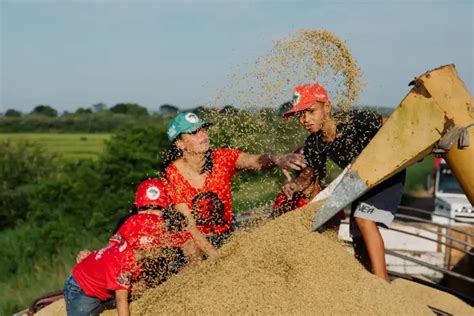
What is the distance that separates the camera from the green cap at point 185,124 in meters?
4.25

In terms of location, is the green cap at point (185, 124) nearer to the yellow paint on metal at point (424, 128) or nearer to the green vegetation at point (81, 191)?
the green vegetation at point (81, 191)

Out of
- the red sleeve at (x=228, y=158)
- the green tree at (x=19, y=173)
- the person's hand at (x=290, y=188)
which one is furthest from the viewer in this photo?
the green tree at (x=19, y=173)

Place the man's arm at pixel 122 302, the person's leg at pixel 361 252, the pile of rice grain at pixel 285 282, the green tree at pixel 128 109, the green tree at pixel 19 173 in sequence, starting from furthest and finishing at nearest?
1. the green tree at pixel 128 109
2. the green tree at pixel 19 173
3. the person's leg at pixel 361 252
4. the man's arm at pixel 122 302
5. the pile of rice grain at pixel 285 282

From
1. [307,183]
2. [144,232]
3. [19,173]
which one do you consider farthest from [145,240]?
[19,173]

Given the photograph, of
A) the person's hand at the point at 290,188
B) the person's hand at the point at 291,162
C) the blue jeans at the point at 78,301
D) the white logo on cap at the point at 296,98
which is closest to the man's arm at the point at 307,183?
the person's hand at the point at 290,188

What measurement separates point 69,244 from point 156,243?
6330 mm

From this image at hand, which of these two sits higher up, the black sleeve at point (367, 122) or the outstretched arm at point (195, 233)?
the black sleeve at point (367, 122)

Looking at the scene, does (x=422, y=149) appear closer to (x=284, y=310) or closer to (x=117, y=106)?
(x=284, y=310)

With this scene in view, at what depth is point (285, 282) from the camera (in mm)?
3021

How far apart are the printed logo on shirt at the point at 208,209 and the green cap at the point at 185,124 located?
392 mm

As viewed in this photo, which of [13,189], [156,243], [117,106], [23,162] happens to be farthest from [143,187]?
[117,106]

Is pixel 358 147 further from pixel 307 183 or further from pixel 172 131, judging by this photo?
pixel 172 131

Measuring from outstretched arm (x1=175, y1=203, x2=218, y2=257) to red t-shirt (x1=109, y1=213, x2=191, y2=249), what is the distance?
0.41 feet

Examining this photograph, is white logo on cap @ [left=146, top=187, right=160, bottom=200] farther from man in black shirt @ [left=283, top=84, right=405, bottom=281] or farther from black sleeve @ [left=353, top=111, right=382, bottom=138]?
black sleeve @ [left=353, top=111, right=382, bottom=138]
